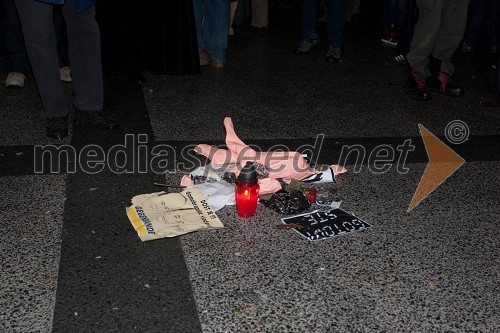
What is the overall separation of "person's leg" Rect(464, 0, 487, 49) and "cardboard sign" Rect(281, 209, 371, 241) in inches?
162

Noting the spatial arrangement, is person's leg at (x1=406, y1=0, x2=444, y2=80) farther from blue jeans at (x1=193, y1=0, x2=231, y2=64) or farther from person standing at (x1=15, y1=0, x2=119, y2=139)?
person standing at (x1=15, y1=0, x2=119, y2=139)

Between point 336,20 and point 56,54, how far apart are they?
9.84 feet

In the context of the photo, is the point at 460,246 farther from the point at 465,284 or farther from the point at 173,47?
the point at 173,47

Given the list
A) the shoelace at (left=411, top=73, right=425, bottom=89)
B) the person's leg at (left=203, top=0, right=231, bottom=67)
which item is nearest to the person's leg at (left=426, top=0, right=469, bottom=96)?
the shoelace at (left=411, top=73, right=425, bottom=89)

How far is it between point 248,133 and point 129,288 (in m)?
1.93

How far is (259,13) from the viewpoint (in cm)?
746

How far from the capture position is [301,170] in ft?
11.8

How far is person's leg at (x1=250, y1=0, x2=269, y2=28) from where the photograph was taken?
7.38m

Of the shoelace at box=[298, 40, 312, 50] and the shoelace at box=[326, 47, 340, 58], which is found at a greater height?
the shoelace at box=[326, 47, 340, 58]

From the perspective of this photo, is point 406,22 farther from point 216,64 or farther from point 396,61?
point 216,64

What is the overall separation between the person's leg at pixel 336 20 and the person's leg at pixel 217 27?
100cm

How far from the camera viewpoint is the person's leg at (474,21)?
653 cm

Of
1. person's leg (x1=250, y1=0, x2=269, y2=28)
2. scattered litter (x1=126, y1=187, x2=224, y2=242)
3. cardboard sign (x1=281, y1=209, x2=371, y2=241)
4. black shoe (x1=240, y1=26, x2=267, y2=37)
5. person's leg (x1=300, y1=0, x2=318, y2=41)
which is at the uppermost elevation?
cardboard sign (x1=281, y1=209, x2=371, y2=241)
